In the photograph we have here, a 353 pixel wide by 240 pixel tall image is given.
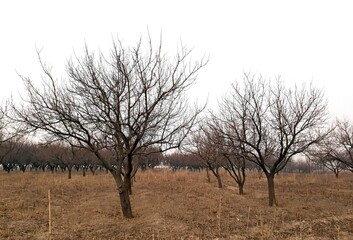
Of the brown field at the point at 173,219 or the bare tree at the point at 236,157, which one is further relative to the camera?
the bare tree at the point at 236,157

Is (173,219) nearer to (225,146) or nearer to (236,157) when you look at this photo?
(225,146)

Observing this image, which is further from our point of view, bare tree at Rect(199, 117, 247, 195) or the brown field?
bare tree at Rect(199, 117, 247, 195)

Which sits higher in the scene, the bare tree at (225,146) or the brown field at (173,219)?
the bare tree at (225,146)

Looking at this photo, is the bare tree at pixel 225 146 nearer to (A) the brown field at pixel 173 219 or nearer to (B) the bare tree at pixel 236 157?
(B) the bare tree at pixel 236 157

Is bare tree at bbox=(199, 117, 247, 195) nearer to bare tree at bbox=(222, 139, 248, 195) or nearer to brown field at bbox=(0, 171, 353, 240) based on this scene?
bare tree at bbox=(222, 139, 248, 195)

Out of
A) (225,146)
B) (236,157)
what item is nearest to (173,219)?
(225,146)

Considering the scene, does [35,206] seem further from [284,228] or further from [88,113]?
[284,228]

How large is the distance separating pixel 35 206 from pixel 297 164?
104m

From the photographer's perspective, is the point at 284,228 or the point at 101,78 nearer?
the point at 284,228

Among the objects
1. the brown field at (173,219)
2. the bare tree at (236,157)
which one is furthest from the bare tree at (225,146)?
the brown field at (173,219)

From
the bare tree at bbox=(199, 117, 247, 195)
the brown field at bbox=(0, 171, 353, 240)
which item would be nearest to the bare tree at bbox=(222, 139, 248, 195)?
the bare tree at bbox=(199, 117, 247, 195)

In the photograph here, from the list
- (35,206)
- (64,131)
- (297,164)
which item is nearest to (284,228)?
(64,131)

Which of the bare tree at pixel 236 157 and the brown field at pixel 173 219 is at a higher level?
the bare tree at pixel 236 157

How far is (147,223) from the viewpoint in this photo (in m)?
9.81
